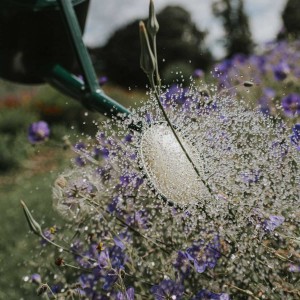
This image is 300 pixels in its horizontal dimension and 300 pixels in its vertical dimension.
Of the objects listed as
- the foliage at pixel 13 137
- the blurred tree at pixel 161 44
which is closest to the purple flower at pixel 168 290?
the foliage at pixel 13 137

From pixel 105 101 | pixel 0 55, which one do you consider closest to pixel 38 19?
pixel 0 55

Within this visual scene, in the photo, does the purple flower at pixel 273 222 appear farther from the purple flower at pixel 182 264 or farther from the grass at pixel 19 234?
the grass at pixel 19 234

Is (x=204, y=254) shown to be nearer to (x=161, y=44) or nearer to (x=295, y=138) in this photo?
(x=295, y=138)

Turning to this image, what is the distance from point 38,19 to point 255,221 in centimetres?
78

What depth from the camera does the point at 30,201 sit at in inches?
104

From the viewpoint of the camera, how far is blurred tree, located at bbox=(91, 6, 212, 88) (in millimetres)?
10109

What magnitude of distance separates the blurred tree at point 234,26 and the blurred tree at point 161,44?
5.71 feet

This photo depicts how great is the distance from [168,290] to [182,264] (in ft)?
0.18

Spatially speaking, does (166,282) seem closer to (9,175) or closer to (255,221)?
(255,221)

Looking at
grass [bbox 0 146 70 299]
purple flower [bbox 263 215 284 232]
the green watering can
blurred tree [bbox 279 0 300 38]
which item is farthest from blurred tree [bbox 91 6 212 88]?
purple flower [bbox 263 215 284 232]

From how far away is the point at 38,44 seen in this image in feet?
4.63

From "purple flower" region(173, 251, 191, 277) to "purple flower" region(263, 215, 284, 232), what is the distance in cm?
14

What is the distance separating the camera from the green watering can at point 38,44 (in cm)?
129

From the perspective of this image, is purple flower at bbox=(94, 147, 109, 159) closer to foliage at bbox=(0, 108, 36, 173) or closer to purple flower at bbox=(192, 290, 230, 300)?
purple flower at bbox=(192, 290, 230, 300)
